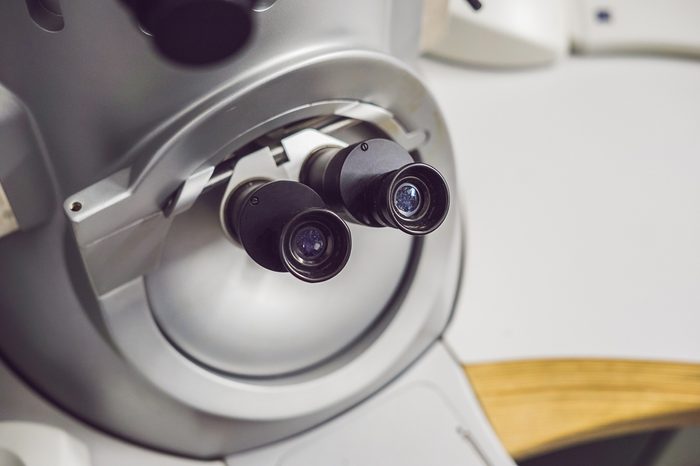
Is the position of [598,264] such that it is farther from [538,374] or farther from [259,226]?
[259,226]

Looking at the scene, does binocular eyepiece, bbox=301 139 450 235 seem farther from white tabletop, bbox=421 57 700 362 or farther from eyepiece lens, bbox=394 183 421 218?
white tabletop, bbox=421 57 700 362

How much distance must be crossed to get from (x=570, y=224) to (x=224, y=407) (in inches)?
14.1

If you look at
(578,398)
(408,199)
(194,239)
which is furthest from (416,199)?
(578,398)

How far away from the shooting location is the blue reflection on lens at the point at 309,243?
0.33 m

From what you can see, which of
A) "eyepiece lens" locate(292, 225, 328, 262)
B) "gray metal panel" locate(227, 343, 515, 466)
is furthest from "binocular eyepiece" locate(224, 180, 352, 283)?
"gray metal panel" locate(227, 343, 515, 466)

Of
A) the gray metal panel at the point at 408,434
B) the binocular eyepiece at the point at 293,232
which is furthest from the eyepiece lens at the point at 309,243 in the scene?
the gray metal panel at the point at 408,434

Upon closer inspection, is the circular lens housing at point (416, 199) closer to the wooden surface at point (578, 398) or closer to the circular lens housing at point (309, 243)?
the circular lens housing at point (309, 243)

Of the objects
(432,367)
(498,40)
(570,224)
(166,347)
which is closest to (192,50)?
(166,347)

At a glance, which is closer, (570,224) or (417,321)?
(417,321)

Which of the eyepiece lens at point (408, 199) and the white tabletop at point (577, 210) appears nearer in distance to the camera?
the eyepiece lens at point (408, 199)

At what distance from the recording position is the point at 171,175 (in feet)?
1.16

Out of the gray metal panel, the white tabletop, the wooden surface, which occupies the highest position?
the white tabletop

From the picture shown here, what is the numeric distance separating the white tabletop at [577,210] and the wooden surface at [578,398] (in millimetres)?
13

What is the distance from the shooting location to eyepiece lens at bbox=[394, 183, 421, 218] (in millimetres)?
346
